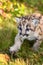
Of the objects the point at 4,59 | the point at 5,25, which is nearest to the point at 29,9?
the point at 5,25

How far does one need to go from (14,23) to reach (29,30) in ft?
4.83

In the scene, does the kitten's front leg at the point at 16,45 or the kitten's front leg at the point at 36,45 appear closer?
the kitten's front leg at the point at 16,45

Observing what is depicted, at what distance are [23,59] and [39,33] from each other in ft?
2.18

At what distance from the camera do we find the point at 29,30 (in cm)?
665

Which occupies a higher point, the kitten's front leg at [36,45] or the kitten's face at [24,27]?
the kitten's face at [24,27]

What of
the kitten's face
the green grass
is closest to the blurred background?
the green grass

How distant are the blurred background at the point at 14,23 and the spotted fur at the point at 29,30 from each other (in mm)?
229

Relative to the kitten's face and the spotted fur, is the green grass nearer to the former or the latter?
the spotted fur

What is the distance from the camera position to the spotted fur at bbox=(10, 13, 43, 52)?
6628mm

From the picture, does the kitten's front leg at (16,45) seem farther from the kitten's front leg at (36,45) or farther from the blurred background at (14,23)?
the kitten's front leg at (36,45)

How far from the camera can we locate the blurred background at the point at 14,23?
6922 millimetres

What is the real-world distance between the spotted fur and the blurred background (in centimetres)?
→ 23

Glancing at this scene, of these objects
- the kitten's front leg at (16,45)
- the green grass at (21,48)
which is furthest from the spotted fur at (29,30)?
the green grass at (21,48)

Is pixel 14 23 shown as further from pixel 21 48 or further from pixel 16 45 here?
pixel 16 45
